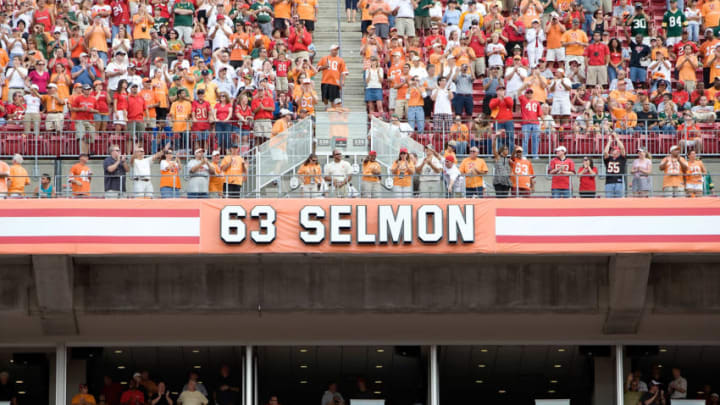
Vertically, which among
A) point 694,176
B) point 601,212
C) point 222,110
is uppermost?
point 222,110

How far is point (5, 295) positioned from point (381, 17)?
13.0 meters

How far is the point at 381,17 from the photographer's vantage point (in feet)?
136

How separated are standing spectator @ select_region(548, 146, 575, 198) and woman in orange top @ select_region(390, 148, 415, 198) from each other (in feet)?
9.17

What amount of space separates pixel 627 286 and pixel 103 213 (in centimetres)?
1012

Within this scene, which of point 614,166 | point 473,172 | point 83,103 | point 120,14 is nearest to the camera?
point 473,172

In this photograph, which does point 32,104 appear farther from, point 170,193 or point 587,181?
point 587,181

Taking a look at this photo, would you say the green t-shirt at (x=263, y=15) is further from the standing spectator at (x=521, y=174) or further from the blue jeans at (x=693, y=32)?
the blue jeans at (x=693, y=32)

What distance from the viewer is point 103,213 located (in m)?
31.9

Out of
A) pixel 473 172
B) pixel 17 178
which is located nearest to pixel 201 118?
pixel 17 178

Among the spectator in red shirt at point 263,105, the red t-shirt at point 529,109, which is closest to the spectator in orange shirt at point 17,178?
the spectator in red shirt at point 263,105

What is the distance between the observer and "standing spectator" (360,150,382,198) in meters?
33.1

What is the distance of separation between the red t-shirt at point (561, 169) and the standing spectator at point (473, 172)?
1.39 m

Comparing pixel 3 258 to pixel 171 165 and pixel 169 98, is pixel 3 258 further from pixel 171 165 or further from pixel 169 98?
pixel 169 98

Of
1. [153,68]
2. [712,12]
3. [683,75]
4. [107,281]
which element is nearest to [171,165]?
[107,281]
